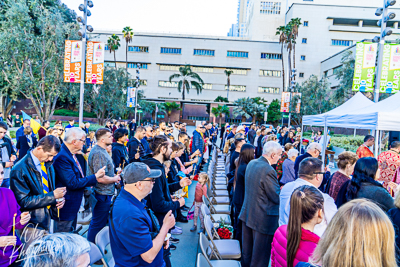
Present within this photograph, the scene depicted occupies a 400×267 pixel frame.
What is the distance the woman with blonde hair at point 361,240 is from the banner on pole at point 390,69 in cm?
1018

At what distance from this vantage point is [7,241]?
7.45ft

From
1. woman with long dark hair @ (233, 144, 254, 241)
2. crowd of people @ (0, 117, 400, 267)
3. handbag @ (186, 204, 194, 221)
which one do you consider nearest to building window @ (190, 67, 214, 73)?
crowd of people @ (0, 117, 400, 267)

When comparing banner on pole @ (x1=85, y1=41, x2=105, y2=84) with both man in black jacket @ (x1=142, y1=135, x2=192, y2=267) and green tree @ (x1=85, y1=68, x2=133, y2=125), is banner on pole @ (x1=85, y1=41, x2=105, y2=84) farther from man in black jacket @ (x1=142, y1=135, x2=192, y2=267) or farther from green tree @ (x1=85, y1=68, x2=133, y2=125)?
green tree @ (x1=85, y1=68, x2=133, y2=125)

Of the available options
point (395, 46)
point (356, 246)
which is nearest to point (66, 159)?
point (356, 246)

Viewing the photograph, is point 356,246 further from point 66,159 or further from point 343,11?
point 343,11

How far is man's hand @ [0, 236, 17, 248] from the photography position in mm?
2246

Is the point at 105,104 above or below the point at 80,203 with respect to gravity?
above

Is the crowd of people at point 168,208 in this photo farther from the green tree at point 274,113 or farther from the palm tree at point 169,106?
the palm tree at point 169,106

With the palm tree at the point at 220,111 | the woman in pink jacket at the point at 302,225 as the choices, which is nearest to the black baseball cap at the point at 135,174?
the woman in pink jacket at the point at 302,225

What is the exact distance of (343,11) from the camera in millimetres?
49281

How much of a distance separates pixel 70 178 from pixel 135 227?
213cm

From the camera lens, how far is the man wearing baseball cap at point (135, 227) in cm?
200

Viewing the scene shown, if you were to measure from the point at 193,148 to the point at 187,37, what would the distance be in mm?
47033

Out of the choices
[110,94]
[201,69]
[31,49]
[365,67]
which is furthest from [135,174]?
[201,69]
